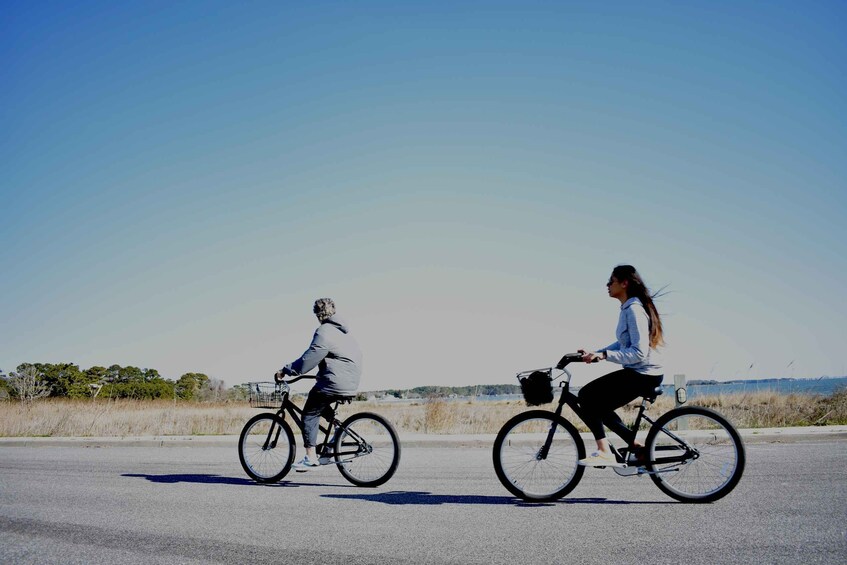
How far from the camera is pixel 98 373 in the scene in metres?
85.0

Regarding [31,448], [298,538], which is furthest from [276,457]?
[31,448]

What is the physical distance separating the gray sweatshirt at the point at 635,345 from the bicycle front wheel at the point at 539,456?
0.85 meters

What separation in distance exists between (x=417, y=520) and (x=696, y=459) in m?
2.74

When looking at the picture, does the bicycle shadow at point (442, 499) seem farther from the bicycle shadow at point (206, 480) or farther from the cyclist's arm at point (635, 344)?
the cyclist's arm at point (635, 344)

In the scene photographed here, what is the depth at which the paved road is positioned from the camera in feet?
14.1

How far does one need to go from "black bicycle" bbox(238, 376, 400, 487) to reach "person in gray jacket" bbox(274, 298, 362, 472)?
10 cm

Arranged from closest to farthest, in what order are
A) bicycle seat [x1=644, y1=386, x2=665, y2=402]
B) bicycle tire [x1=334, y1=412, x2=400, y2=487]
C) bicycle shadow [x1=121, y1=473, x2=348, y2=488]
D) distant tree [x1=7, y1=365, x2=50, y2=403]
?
bicycle seat [x1=644, y1=386, x2=665, y2=402], bicycle tire [x1=334, y1=412, x2=400, y2=487], bicycle shadow [x1=121, y1=473, x2=348, y2=488], distant tree [x1=7, y1=365, x2=50, y2=403]

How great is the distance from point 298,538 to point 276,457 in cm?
324

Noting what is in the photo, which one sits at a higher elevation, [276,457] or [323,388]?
[323,388]

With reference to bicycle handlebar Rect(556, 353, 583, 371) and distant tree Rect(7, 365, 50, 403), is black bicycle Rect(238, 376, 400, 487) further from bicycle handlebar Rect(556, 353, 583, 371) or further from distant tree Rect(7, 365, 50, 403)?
distant tree Rect(7, 365, 50, 403)

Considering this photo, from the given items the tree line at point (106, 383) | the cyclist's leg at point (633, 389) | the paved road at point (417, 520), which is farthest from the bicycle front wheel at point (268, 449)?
the tree line at point (106, 383)

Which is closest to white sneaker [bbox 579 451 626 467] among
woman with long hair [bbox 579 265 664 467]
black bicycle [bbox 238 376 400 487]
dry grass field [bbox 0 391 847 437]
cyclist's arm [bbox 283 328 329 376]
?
woman with long hair [bbox 579 265 664 467]

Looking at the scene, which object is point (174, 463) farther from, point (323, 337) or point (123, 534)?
point (123, 534)

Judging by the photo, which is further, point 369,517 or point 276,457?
point 276,457
